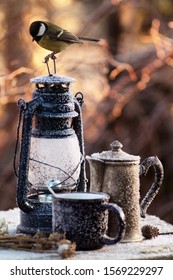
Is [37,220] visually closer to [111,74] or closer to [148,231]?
[148,231]

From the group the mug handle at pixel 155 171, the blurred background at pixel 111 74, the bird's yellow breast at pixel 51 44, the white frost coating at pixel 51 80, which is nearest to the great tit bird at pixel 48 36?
the bird's yellow breast at pixel 51 44

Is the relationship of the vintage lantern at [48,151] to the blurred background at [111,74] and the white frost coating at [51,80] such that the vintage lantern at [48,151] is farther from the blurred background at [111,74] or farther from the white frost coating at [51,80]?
the blurred background at [111,74]

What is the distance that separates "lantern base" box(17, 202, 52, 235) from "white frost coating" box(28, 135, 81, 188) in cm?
7

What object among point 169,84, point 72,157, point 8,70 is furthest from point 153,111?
point 72,157

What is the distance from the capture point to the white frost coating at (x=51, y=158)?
8.59 feet

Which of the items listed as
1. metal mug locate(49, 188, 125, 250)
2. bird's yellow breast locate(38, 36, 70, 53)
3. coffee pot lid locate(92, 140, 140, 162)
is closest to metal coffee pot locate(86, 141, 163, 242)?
coffee pot lid locate(92, 140, 140, 162)

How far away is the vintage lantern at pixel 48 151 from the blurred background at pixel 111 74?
1.85 meters

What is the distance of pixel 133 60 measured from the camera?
193 inches

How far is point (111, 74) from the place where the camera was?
4.82 m

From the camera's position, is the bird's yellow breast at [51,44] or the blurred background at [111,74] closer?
the bird's yellow breast at [51,44]

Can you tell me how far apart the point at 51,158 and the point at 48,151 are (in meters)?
0.02

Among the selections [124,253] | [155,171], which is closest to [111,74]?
[155,171]

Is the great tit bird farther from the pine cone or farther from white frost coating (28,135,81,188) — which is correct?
the pine cone

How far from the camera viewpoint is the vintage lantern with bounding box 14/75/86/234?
8.58ft
